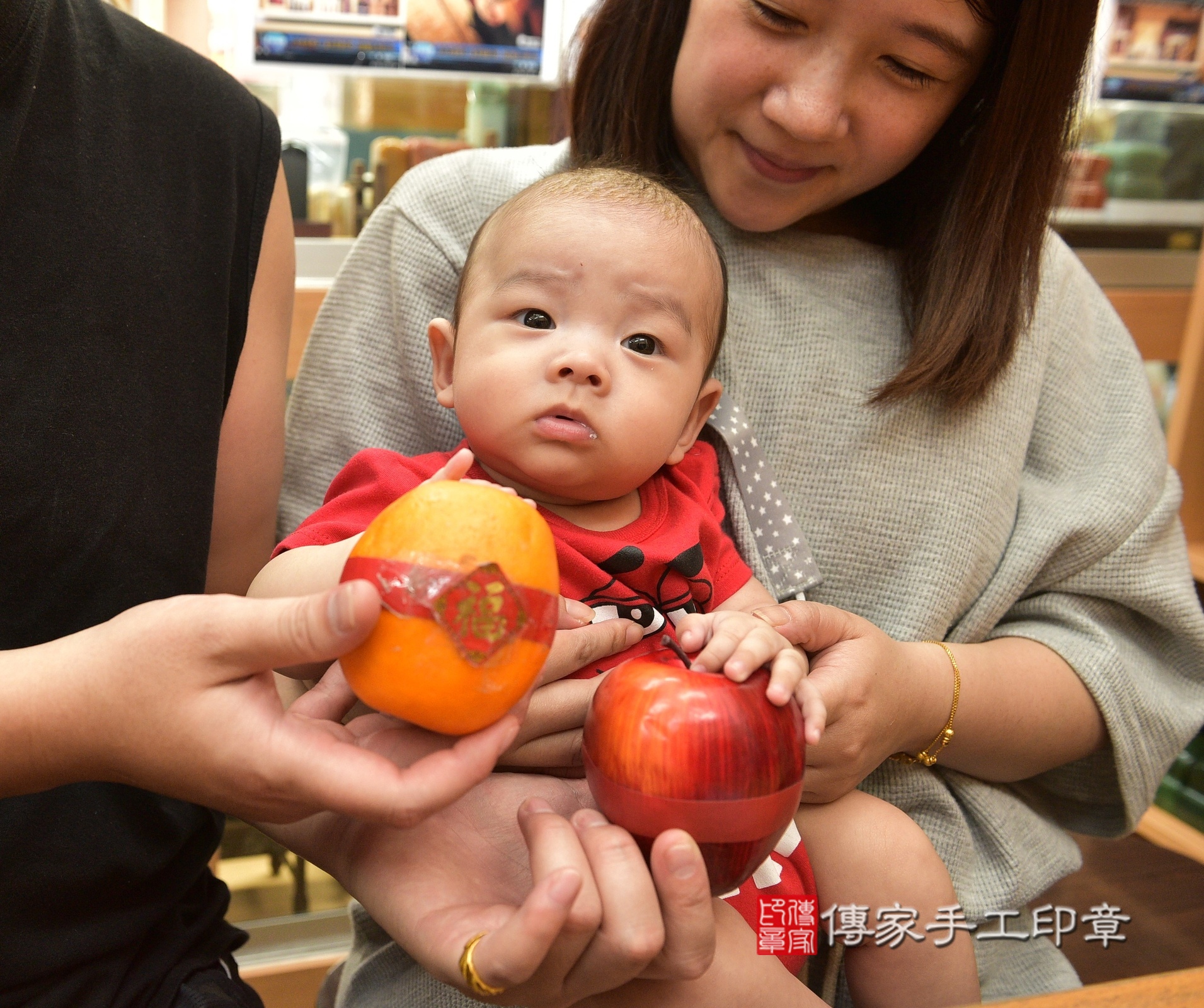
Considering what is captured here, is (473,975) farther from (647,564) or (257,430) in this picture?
(257,430)

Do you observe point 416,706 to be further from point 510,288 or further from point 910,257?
point 910,257

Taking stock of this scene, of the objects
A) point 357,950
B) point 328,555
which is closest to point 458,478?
point 328,555

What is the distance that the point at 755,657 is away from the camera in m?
0.77

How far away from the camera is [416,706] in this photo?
0.67 meters

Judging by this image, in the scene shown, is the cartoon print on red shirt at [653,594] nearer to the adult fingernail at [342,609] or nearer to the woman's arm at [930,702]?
the woman's arm at [930,702]

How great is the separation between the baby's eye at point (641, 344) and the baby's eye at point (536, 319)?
0.08 metres

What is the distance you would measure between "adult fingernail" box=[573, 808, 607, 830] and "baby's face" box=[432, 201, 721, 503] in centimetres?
34

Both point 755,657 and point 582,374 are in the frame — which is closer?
point 755,657

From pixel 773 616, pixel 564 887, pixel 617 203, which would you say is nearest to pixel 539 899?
pixel 564 887

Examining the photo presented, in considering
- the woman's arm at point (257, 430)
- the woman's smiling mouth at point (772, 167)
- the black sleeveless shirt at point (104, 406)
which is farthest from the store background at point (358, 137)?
the woman's smiling mouth at point (772, 167)

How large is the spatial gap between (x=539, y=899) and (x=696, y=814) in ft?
0.44

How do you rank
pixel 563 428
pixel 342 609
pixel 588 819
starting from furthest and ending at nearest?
1. pixel 563 428
2. pixel 588 819
3. pixel 342 609

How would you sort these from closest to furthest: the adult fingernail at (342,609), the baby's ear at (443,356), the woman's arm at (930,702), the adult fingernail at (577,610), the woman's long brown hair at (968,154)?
the adult fingernail at (342,609) → the adult fingernail at (577,610) → the woman's arm at (930,702) → the baby's ear at (443,356) → the woman's long brown hair at (968,154)

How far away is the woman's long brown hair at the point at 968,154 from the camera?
3.81ft
